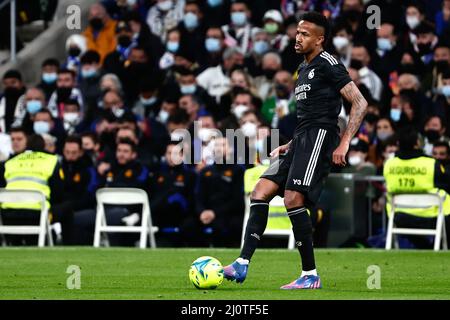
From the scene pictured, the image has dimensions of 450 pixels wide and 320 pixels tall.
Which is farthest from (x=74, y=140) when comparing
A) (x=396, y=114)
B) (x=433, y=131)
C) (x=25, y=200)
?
(x=433, y=131)

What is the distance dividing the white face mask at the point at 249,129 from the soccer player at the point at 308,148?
7.93 metres

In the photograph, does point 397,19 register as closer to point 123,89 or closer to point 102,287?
point 123,89

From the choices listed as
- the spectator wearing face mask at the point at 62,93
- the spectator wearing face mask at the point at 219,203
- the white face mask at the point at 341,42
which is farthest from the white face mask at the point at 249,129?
the spectator wearing face mask at the point at 62,93

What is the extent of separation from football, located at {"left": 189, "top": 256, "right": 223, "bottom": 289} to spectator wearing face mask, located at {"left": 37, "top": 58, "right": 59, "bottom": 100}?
493 inches

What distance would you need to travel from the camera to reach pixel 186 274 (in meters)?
13.9

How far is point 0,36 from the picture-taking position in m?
25.9

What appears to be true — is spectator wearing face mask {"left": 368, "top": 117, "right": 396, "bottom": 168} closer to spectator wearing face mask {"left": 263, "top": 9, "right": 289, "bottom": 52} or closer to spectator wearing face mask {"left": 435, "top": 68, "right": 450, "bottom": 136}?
spectator wearing face mask {"left": 435, "top": 68, "right": 450, "bottom": 136}

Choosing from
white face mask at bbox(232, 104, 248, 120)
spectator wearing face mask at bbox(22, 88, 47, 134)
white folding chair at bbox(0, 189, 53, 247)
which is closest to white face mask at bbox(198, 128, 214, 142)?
white face mask at bbox(232, 104, 248, 120)

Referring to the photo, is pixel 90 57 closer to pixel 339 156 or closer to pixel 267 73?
pixel 267 73

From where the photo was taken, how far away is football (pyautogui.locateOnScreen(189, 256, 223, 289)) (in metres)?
11.7

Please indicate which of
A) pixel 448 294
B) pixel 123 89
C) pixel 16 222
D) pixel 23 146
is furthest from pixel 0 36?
pixel 448 294

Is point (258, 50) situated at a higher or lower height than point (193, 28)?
lower

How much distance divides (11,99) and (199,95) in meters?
3.42

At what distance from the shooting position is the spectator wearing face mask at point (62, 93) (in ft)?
76.3
